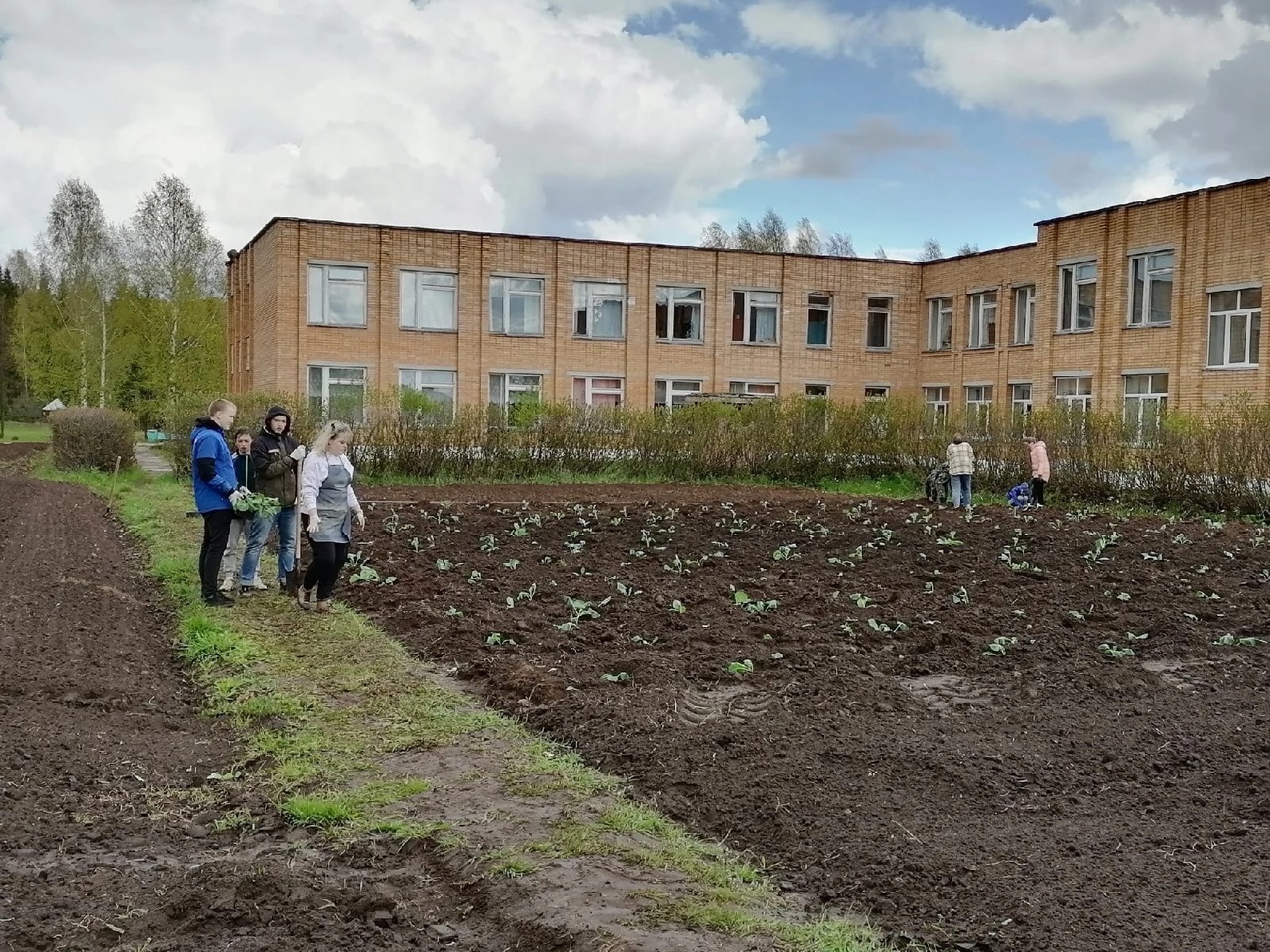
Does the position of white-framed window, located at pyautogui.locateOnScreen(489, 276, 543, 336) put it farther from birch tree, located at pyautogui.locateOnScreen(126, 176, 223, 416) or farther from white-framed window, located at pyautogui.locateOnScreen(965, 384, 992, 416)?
birch tree, located at pyautogui.locateOnScreen(126, 176, 223, 416)

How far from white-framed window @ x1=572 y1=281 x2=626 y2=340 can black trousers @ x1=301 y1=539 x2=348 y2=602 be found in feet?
94.4

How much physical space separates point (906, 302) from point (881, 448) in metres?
16.2

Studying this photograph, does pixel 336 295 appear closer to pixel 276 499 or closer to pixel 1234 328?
pixel 1234 328

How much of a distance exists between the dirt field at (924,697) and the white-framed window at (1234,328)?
18177 mm

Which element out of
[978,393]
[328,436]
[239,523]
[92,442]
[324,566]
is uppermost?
[978,393]

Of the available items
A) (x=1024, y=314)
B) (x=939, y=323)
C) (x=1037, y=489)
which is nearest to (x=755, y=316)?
(x=939, y=323)

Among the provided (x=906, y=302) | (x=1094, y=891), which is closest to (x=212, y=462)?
(x=1094, y=891)

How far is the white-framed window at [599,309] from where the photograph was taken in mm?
Result: 38688

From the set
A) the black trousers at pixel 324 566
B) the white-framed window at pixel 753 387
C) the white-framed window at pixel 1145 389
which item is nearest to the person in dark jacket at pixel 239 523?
the black trousers at pixel 324 566

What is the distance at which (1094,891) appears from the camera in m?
4.37

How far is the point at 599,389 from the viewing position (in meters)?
39.1

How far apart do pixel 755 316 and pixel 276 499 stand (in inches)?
1217

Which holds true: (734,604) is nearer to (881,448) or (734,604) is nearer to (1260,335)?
(881,448)

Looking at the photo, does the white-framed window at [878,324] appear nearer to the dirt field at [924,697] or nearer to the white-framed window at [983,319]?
the white-framed window at [983,319]
